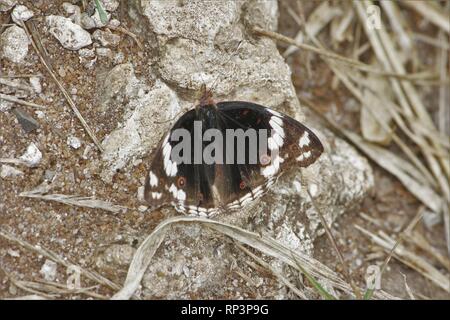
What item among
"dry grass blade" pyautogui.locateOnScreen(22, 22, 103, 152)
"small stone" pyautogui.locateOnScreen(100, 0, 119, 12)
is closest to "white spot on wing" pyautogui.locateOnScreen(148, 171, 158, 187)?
"dry grass blade" pyautogui.locateOnScreen(22, 22, 103, 152)

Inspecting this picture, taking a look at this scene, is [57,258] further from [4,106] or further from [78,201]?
[4,106]

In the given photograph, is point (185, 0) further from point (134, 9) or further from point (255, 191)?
point (255, 191)

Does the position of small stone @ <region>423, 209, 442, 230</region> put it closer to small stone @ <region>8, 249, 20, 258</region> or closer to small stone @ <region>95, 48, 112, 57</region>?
small stone @ <region>95, 48, 112, 57</region>

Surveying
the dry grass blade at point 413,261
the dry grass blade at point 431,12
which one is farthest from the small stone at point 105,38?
the dry grass blade at point 431,12

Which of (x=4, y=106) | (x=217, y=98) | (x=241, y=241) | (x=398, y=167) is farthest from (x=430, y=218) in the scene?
(x=4, y=106)

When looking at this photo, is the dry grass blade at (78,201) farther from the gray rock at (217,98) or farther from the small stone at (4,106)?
the small stone at (4,106)

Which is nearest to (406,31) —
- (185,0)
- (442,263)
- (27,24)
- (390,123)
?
(390,123)
